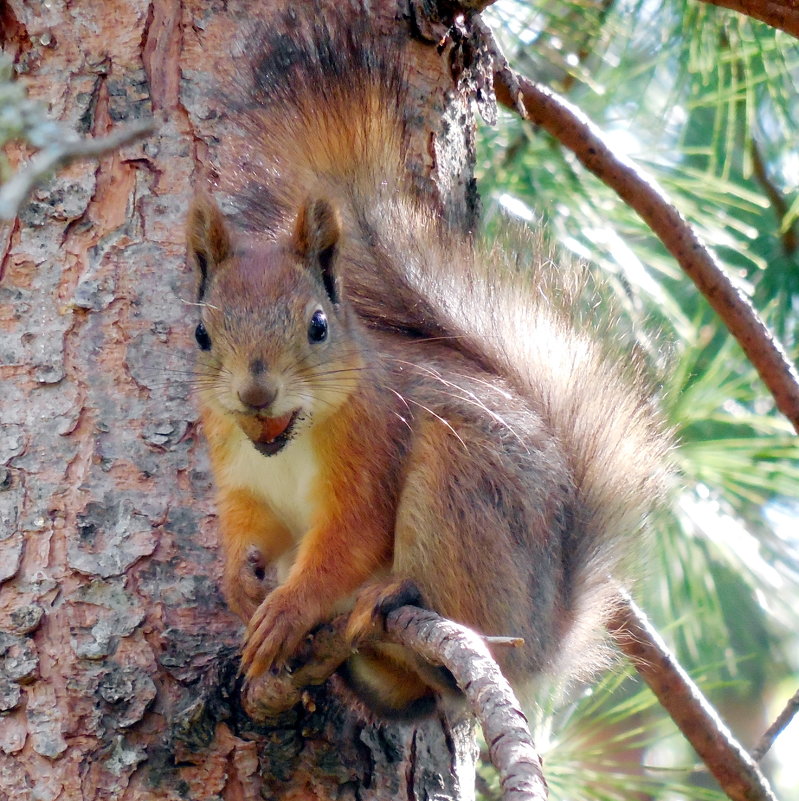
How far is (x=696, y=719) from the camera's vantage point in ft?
6.48

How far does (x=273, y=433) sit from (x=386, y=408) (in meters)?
0.21

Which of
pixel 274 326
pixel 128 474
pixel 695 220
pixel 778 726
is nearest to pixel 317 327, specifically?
pixel 274 326

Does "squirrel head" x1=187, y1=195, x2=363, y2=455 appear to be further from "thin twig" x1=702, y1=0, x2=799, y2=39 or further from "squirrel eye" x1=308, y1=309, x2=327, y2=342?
"thin twig" x1=702, y1=0, x2=799, y2=39

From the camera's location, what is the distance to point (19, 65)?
190 cm

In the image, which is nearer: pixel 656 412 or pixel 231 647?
pixel 231 647

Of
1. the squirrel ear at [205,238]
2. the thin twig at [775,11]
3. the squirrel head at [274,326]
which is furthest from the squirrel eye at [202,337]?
the thin twig at [775,11]

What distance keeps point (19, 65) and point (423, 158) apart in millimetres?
699

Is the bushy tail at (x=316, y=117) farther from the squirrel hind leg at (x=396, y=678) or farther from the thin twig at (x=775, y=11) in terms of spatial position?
the squirrel hind leg at (x=396, y=678)

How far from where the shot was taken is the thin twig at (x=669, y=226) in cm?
204

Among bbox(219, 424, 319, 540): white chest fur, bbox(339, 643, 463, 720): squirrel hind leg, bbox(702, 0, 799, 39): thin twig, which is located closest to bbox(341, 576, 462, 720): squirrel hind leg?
bbox(339, 643, 463, 720): squirrel hind leg

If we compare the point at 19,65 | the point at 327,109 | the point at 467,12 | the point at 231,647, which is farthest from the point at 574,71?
the point at 231,647

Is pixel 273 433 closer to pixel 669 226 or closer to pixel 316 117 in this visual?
pixel 316 117

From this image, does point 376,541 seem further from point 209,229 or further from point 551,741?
point 551,741

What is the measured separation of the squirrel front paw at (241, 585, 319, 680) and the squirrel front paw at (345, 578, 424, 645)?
7 cm
